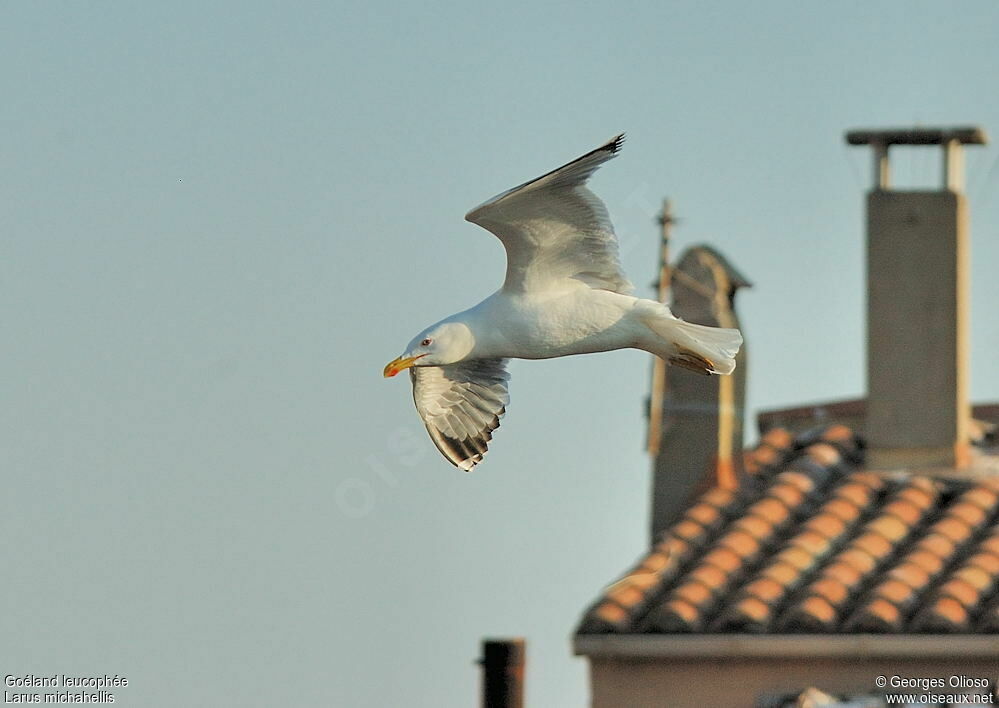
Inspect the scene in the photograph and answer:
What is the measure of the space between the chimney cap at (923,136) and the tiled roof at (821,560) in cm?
186

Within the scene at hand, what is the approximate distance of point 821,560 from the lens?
12.5 meters

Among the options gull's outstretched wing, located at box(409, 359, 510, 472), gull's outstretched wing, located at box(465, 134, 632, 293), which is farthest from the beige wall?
gull's outstretched wing, located at box(465, 134, 632, 293)

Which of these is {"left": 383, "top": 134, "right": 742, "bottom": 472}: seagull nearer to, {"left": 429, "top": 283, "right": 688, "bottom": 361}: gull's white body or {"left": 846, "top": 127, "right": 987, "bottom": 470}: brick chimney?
{"left": 429, "top": 283, "right": 688, "bottom": 361}: gull's white body

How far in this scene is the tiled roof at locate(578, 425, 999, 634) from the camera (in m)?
12.0

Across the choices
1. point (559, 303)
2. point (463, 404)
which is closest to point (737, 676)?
point (463, 404)

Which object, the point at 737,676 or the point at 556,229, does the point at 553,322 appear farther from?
the point at 737,676

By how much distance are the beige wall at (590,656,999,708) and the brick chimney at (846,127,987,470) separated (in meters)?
1.79

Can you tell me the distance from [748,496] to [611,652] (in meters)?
1.41

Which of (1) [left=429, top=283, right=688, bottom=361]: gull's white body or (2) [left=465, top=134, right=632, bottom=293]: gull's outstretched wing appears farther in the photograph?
(1) [left=429, top=283, right=688, bottom=361]: gull's white body

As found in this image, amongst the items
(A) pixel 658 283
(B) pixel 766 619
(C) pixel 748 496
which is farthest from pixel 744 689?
(A) pixel 658 283

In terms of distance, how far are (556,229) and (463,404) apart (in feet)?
4.87

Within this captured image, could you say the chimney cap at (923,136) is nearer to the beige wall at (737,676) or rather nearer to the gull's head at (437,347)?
the beige wall at (737,676)

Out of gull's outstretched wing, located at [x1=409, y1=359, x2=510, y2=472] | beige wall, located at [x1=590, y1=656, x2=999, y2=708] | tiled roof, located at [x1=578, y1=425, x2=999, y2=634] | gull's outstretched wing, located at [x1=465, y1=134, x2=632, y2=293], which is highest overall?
gull's outstretched wing, located at [x1=465, y1=134, x2=632, y2=293]

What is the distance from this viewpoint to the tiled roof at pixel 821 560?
12000 mm
